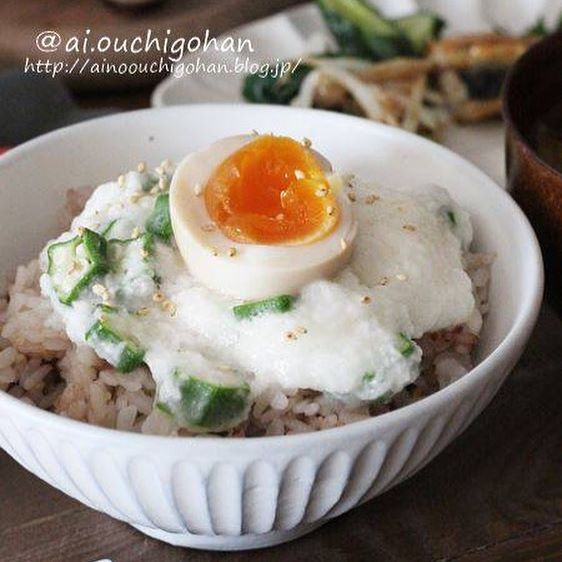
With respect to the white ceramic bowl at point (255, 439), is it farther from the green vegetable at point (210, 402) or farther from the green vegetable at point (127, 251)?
the green vegetable at point (127, 251)

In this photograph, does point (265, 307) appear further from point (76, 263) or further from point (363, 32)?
point (363, 32)

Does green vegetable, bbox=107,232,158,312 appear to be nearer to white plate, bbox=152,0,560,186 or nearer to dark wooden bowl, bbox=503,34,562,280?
dark wooden bowl, bbox=503,34,562,280

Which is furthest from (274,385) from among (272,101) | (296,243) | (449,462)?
(272,101)

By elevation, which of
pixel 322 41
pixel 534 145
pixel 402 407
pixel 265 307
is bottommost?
pixel 322 41

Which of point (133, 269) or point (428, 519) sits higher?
point (133, 269)

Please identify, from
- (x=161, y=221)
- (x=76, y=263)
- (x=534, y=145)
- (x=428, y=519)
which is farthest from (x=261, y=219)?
(x=534, y=145)

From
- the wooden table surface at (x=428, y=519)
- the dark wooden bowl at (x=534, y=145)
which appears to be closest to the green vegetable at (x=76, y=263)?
the wooden table surface at (x=428, y=519)
